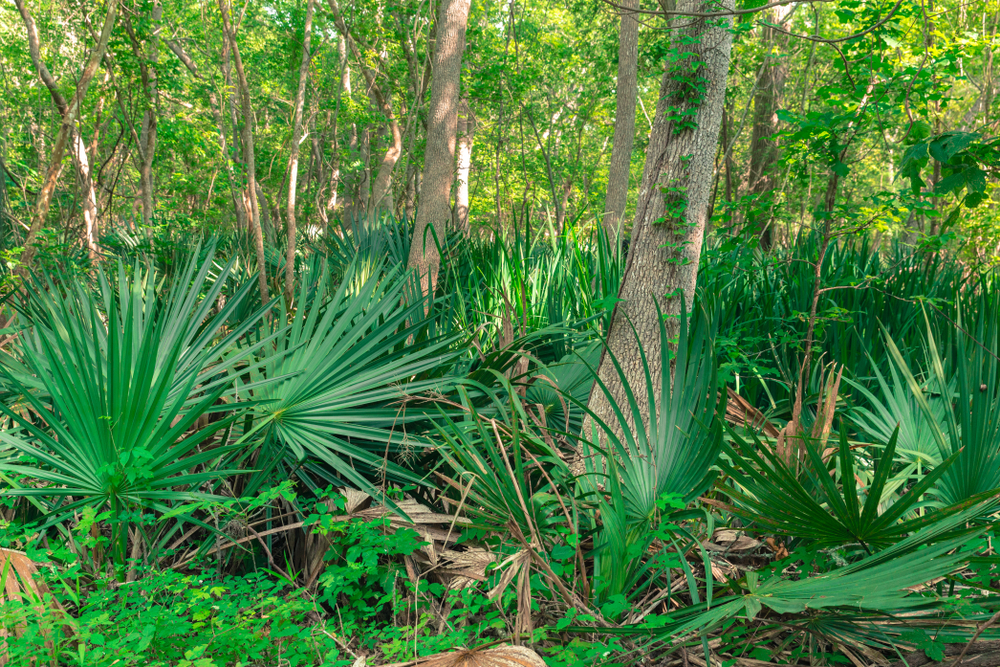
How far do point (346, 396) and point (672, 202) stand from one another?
65.7 inches

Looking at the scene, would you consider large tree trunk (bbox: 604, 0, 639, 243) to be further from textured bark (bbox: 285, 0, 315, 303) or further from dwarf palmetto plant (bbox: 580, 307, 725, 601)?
dwarf palmetto plant (bbox: 580, 307, 725, 601)

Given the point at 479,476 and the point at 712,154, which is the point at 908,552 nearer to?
the point at 479,476

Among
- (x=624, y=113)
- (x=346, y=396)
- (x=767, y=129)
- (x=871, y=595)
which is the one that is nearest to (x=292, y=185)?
(x=346, y=396)

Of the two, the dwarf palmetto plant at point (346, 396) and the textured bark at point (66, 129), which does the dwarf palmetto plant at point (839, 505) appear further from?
the textured bark at point (66, 129)

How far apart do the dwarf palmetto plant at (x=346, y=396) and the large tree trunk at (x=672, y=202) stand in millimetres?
869

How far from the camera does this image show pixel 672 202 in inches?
117

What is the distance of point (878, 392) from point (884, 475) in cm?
228

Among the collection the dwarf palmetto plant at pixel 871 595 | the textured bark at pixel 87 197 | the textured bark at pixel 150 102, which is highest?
the textured bark at pixel 150 102

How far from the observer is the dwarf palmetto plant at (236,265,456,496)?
252cm

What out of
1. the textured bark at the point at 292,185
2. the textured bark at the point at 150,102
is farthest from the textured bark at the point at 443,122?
the textured bark at the point at 150,102

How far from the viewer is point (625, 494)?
2.27 m

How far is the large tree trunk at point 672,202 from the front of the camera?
2967 mm

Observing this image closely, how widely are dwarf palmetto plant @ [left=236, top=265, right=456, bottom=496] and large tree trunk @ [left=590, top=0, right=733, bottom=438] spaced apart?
869 mm

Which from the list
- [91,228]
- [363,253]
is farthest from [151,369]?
[91,228]
